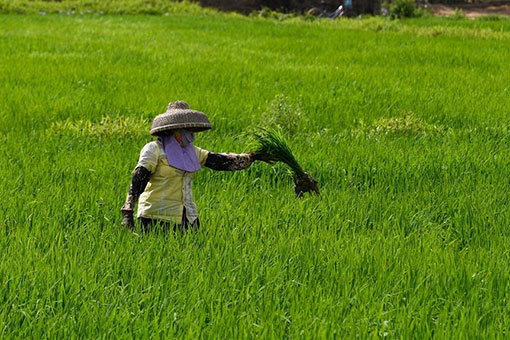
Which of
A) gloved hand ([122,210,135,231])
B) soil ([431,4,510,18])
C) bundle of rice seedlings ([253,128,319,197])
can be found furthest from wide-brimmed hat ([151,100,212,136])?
soil ([431,4,510,18])

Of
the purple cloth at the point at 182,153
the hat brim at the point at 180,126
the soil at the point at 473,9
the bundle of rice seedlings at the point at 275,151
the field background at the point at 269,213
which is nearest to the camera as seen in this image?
the field background at the point at 269,213

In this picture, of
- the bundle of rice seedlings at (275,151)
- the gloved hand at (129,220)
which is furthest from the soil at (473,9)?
the gloved hand at (129,220)

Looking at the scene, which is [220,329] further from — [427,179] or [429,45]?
[429,45]

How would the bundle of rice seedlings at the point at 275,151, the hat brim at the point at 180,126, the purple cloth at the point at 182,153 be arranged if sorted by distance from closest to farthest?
the hat brim at the point at 180,126 < the purple cloth at the point at 182,153 < the bundle of rice seedlings at the point at 275,151

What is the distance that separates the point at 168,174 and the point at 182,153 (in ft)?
0.41

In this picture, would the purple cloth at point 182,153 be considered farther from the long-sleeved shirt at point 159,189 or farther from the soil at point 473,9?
the soil at point 473,9

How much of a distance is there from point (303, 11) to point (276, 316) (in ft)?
85.6

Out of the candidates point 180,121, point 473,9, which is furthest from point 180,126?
point 473,9

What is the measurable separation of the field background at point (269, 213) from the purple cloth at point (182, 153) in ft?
1.22

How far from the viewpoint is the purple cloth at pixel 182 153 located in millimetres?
3580

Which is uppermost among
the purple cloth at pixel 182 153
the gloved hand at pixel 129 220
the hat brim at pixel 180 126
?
the hat brim at pixel 180 126

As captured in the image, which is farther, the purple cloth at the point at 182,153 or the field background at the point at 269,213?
the purple cloth at the point at 182,153

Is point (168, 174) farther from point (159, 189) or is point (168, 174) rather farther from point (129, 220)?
point (129, 220)

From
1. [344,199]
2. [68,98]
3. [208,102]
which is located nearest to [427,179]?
[344,199]
